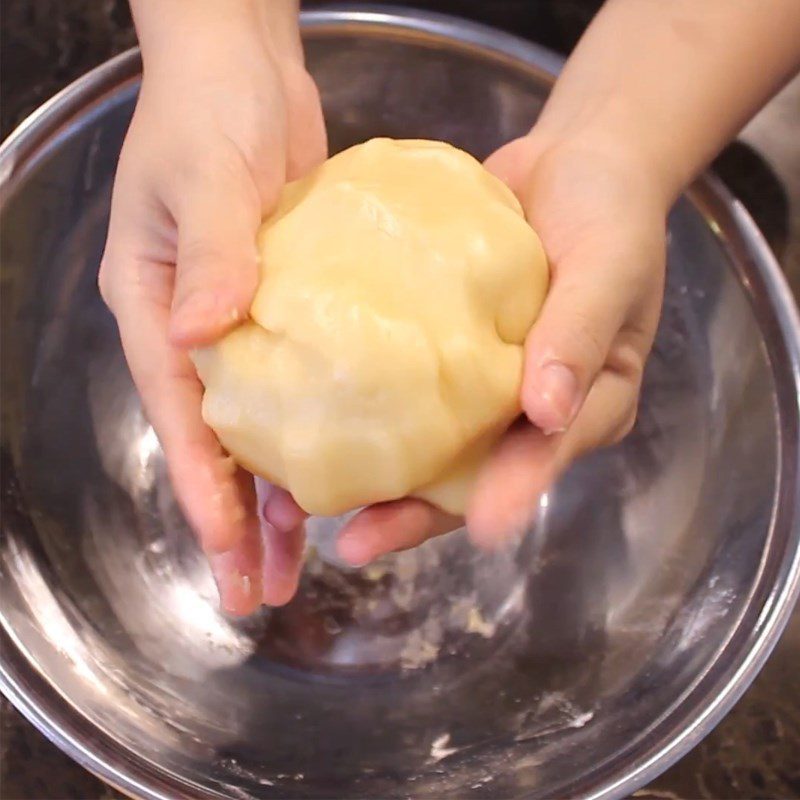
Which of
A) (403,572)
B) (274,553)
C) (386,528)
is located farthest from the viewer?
(403,572)

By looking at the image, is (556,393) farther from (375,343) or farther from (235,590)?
(235,590)

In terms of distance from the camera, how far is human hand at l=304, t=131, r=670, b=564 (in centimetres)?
63

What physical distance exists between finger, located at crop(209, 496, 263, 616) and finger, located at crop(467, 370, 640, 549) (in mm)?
202

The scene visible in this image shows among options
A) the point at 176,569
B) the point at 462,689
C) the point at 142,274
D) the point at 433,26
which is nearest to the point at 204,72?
the point at 142,274

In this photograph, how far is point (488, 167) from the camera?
0.93 metres

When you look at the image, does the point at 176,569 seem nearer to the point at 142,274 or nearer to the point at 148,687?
the point at 148,687

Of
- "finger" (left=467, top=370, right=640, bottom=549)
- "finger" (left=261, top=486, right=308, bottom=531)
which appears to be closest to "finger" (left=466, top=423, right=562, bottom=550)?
"finger" (left=467, top=370, right=640, bottom=549)

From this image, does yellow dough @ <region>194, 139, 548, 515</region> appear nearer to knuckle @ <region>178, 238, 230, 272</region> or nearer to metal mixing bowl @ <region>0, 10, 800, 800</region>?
knuckle @ <region>178, 238, 230, 272</region>

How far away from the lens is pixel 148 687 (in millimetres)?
802

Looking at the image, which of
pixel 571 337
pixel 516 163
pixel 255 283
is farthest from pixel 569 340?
pixel 516 163

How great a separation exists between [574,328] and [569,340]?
12mm

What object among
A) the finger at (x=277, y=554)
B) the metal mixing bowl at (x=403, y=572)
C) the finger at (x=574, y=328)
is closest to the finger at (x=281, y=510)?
the finger at (x=277, y=554)

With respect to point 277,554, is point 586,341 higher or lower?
higher

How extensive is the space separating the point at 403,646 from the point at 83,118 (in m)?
0.65
